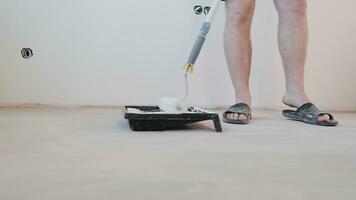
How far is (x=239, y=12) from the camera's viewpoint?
1671 millimetres

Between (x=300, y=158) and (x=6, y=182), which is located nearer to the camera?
(x=6, y=182)

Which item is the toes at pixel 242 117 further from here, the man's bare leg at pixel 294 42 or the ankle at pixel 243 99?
the man's bare leg at pixel 294 42

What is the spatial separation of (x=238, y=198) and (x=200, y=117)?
68 centimetres

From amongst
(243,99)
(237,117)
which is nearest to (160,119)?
(237,117)

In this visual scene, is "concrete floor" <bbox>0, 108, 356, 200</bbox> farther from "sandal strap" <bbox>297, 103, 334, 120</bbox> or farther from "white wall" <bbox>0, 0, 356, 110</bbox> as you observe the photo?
"white wall" <bbox>0, 0, 356, 110</bbox>

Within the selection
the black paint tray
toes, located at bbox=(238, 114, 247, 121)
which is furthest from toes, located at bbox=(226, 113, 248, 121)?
the black paint tray

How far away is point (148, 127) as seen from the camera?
4.32 feet

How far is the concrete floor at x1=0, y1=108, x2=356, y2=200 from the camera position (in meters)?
0.67

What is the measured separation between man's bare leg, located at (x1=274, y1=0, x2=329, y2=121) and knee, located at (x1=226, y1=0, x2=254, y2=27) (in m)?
0.14

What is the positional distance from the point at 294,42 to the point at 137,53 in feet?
2.69

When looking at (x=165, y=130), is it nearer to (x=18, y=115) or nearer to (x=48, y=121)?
(x=48, y=121)

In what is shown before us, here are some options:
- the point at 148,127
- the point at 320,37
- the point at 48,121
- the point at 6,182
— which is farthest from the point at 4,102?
the point at 320,37

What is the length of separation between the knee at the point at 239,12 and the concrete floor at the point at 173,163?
49cm

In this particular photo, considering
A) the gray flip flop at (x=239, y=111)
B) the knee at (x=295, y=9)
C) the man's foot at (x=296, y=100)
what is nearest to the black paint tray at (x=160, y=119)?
the gray flip flop at (x=239, y=111)
